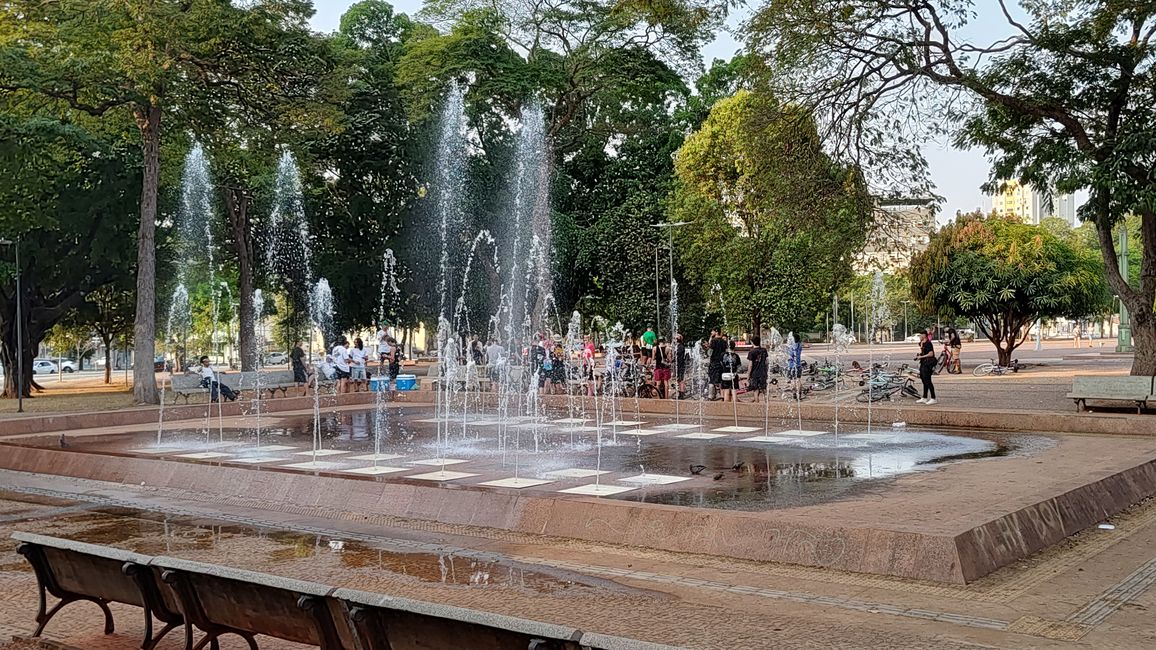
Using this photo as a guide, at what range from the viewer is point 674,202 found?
41188mm

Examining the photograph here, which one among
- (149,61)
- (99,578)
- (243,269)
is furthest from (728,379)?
(243,269)

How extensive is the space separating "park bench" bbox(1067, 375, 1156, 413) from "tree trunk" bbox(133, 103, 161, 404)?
20521 millimetres

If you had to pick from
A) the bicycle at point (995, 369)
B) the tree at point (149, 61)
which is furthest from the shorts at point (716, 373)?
the bicycle at point (995, 369)

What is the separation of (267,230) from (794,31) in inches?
1073

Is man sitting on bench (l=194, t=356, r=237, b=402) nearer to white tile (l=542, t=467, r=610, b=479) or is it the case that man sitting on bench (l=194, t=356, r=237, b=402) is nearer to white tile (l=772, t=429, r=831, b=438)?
white tile (l=772, t=429, r=831, b=438)

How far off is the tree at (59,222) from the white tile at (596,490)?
2266 centimetres

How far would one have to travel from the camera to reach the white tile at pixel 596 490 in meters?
10.8

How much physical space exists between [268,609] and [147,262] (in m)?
23.8

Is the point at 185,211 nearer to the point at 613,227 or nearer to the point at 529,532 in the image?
the point at 613,227

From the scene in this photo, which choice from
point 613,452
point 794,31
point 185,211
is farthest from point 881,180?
point 185,211

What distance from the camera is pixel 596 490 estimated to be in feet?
36.0

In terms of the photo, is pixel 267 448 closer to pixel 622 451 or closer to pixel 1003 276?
pixel 622 451

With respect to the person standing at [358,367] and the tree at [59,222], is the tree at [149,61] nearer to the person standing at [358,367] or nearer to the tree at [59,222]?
the tree at [59,222]

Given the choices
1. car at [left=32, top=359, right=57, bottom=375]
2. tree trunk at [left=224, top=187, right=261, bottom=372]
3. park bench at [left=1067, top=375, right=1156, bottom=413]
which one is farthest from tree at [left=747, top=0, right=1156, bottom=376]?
car at [left=32, top=359, right=57, bottom=375]
